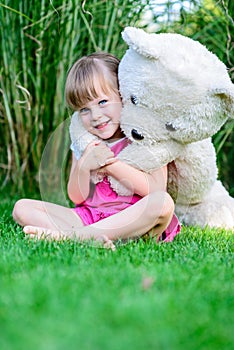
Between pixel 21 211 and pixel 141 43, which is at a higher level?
pixel 141 43

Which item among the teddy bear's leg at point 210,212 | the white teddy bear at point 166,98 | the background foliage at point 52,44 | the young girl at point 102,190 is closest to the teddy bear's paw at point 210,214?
the teddy bear's leg at point 210,212

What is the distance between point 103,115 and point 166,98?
225 millimetres

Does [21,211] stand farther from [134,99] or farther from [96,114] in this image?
[134,99]

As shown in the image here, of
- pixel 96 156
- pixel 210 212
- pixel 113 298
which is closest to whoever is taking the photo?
pixel 113 298

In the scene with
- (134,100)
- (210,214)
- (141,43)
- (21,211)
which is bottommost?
(210,214)

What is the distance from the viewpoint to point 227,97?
199 cm

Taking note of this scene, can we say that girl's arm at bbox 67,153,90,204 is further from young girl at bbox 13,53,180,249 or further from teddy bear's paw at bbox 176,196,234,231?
teddy bear's paw at bbox 176,196,234,231

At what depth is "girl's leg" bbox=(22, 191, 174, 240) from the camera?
201cm

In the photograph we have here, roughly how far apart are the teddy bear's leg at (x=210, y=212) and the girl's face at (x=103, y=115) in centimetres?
45

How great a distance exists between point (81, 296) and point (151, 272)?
264mm

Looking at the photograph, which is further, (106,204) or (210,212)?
(210,212)

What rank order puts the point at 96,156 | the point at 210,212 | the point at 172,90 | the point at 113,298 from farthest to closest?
1. the point at 210,212
2. the point at 96,156
3. the point at 172,90
4. the point at 113,298

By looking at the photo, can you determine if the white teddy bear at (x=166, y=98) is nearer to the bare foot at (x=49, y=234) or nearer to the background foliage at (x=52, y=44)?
the bare foot at (x=49, y=234)

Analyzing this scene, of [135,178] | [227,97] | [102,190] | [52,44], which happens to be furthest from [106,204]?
[52,44]
